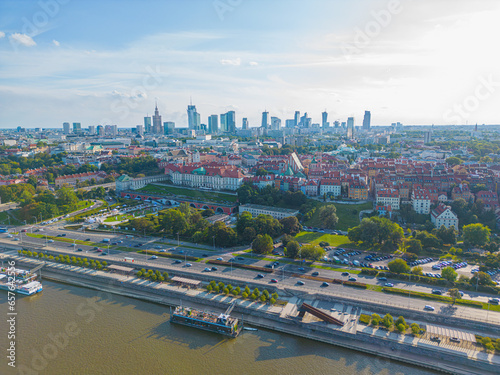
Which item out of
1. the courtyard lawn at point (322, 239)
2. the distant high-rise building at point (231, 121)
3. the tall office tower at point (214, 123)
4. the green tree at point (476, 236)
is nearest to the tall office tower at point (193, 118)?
the tall office tower at point (214, 123)

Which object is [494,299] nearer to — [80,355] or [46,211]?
[80,355]

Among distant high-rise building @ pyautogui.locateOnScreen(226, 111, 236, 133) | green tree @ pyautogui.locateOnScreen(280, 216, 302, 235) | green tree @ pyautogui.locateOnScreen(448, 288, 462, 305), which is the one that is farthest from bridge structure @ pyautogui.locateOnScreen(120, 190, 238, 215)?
distant high-rise building @ pyautogui.locateOnScreen(226, 111, 236, 133)

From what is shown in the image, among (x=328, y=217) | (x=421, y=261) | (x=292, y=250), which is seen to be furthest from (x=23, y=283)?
(x=421, y=261)

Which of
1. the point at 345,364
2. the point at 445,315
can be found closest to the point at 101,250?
the point at 345,364

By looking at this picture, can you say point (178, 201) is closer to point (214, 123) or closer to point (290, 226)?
point (290, 226)

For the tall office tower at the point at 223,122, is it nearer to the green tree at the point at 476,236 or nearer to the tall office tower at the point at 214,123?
the tall office tower at the point at 214,123

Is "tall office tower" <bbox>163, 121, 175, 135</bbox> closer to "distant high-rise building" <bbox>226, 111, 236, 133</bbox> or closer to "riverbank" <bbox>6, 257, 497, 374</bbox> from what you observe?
"distant high-rise building" <bbox>226, 111, 236, 133</bbox>
